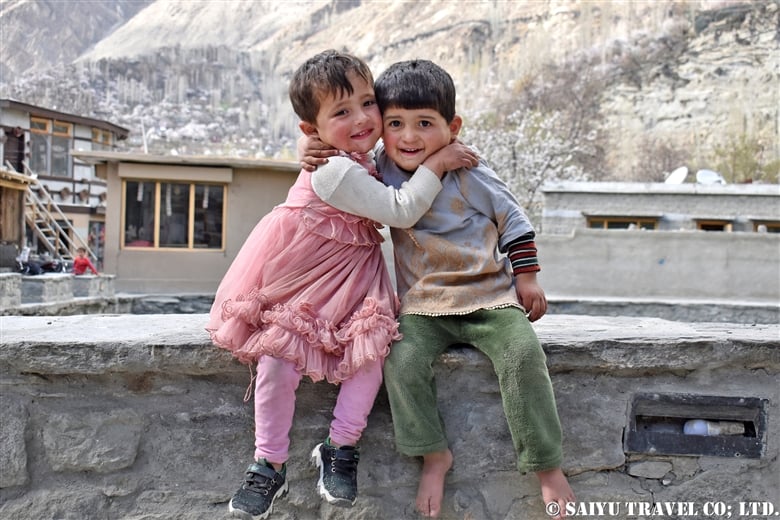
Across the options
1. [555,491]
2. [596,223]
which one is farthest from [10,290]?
[596,223]

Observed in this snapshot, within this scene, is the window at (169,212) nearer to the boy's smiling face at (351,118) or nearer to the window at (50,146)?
the boy's smiling face at (351,118)

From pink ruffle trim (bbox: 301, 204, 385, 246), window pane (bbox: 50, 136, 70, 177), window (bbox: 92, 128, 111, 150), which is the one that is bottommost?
pink ruffle trim (bbox: 301, 204, 385, 246)

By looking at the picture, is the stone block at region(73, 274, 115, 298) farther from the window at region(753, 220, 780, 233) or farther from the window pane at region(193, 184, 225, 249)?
the window at region(753, 220, 780, 233)

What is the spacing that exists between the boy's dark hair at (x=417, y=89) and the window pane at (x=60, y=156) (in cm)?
2833

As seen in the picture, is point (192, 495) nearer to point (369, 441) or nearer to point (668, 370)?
point (369, 441)

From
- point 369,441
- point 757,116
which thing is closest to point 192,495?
point 369,441

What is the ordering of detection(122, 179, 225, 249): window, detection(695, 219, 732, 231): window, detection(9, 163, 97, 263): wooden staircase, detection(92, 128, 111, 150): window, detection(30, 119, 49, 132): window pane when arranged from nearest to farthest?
detection(122, 179, 225, 249): window
detection(695, 219, 732, 231): window
detection(9, 163, 97, 263): wooden staircase
detection(30, 119, 49, 132): window pane
detection(92, 128, 111, 150): window

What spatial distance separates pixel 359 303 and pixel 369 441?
40 centimetres

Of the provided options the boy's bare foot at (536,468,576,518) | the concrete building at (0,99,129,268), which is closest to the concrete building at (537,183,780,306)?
the boy's bare foot at (536,468,576,518)

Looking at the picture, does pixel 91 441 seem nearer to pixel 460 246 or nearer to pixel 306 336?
pixel 306 336

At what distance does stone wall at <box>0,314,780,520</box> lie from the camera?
194 cm

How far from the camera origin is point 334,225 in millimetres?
1999

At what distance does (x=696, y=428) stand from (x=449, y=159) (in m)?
1.08

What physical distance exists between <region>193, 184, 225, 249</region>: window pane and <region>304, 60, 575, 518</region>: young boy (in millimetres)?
13219
